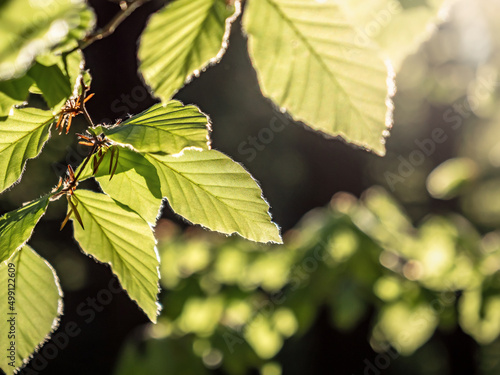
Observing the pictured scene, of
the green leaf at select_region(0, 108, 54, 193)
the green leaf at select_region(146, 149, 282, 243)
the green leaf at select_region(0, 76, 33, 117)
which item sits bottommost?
the green leaf at select_region(146, 149, 282, 243)

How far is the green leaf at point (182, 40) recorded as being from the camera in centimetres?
34

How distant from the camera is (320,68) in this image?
A: 0.36 metres

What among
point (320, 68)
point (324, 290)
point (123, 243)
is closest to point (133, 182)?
point (123, 243)

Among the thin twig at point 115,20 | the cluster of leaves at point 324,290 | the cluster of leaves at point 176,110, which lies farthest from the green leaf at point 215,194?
the cluster of leaves at point 324,290

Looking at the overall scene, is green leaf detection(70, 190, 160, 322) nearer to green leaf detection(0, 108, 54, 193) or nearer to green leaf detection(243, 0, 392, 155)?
green leaf detection(0, 108, 54, 193)

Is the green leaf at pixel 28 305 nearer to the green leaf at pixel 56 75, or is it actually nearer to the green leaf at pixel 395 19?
the green leaf at pixel 56 75

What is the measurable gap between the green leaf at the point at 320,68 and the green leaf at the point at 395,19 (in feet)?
0.30

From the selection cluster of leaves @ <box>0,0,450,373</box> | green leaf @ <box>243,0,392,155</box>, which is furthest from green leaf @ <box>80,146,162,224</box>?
green leaf @ <box>243,0,392,155</box>

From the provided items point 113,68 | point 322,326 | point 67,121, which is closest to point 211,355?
point 67,121

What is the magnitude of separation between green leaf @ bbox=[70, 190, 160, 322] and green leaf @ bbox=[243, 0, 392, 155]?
177mm

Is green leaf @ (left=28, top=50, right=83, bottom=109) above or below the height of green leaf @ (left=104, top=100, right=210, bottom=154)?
above

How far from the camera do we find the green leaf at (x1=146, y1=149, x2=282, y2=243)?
42 centimetres

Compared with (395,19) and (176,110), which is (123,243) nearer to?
(176,110)

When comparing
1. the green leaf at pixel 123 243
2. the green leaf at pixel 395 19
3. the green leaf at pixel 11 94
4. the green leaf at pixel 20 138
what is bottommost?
the green leaf at pixel 123 243
